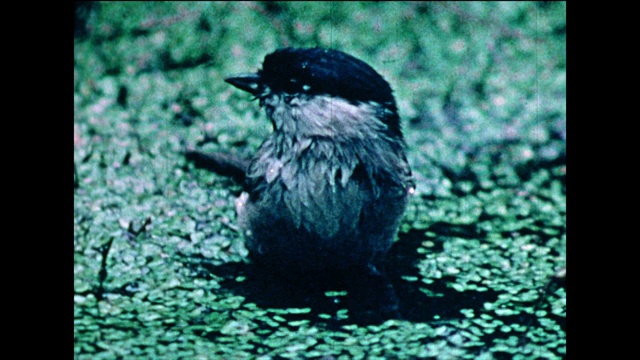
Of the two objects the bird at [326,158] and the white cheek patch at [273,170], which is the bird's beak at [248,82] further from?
the white cheek patch at [273,170]

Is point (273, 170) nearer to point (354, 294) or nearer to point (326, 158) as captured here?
point (326, 158)

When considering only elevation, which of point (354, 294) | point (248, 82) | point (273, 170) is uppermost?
point (248, 82)

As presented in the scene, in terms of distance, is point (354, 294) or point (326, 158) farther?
point (354, 294)

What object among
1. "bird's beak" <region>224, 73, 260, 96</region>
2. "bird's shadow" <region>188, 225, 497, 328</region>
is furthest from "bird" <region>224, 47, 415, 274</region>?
"bird's shadow" <region>188, 225, 497, 328</region>

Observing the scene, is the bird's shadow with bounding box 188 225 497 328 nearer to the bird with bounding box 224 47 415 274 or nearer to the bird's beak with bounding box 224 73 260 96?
the bird with bounding box 224 47 415 274

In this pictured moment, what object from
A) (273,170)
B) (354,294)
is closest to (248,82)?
(273,170)

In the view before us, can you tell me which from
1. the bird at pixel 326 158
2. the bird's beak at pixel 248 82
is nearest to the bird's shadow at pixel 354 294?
the bird at pixel 326 158
